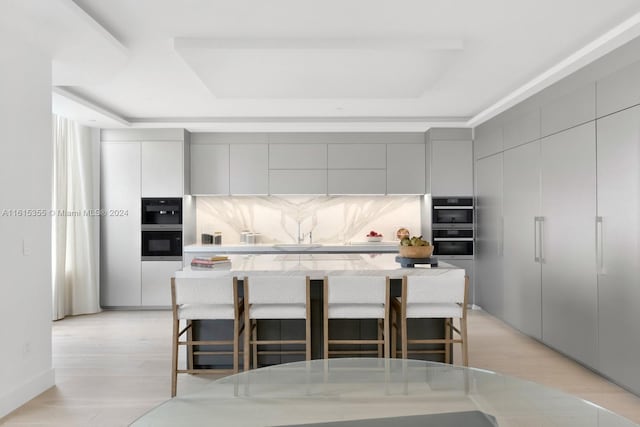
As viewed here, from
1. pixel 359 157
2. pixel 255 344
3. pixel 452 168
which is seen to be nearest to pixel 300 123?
pixel 359 157

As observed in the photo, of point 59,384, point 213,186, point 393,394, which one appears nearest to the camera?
point 393,394

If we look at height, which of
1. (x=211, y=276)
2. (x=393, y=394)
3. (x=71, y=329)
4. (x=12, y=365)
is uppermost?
(x=211, y=276)

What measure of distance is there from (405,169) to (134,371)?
4.36 m

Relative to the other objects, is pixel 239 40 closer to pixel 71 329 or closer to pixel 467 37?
pixel 467 37

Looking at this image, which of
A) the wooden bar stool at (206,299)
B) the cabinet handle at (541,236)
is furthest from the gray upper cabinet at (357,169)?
the wooden bar stool at (206,299)

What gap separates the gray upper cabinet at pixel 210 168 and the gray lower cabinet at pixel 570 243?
13.4 feet

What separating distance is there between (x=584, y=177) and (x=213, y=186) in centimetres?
463

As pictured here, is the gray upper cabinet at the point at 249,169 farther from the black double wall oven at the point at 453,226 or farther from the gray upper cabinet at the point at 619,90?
the gray upper cabinet at the point at 619,90

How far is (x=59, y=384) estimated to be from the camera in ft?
11.5

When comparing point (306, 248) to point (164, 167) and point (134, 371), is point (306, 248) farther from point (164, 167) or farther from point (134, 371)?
point (134, 371)

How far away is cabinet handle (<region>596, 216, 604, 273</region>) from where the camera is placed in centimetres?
350

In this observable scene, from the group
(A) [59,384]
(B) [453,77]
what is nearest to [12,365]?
(A) [59,384]

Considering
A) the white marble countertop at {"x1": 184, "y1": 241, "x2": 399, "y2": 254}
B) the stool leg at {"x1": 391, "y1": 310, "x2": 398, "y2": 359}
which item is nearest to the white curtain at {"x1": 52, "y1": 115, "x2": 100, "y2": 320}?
the white marble countertop at {"x1": 184, "y1": 241, "x2": 399, "y2": 254}

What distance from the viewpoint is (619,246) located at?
3.32 metres
